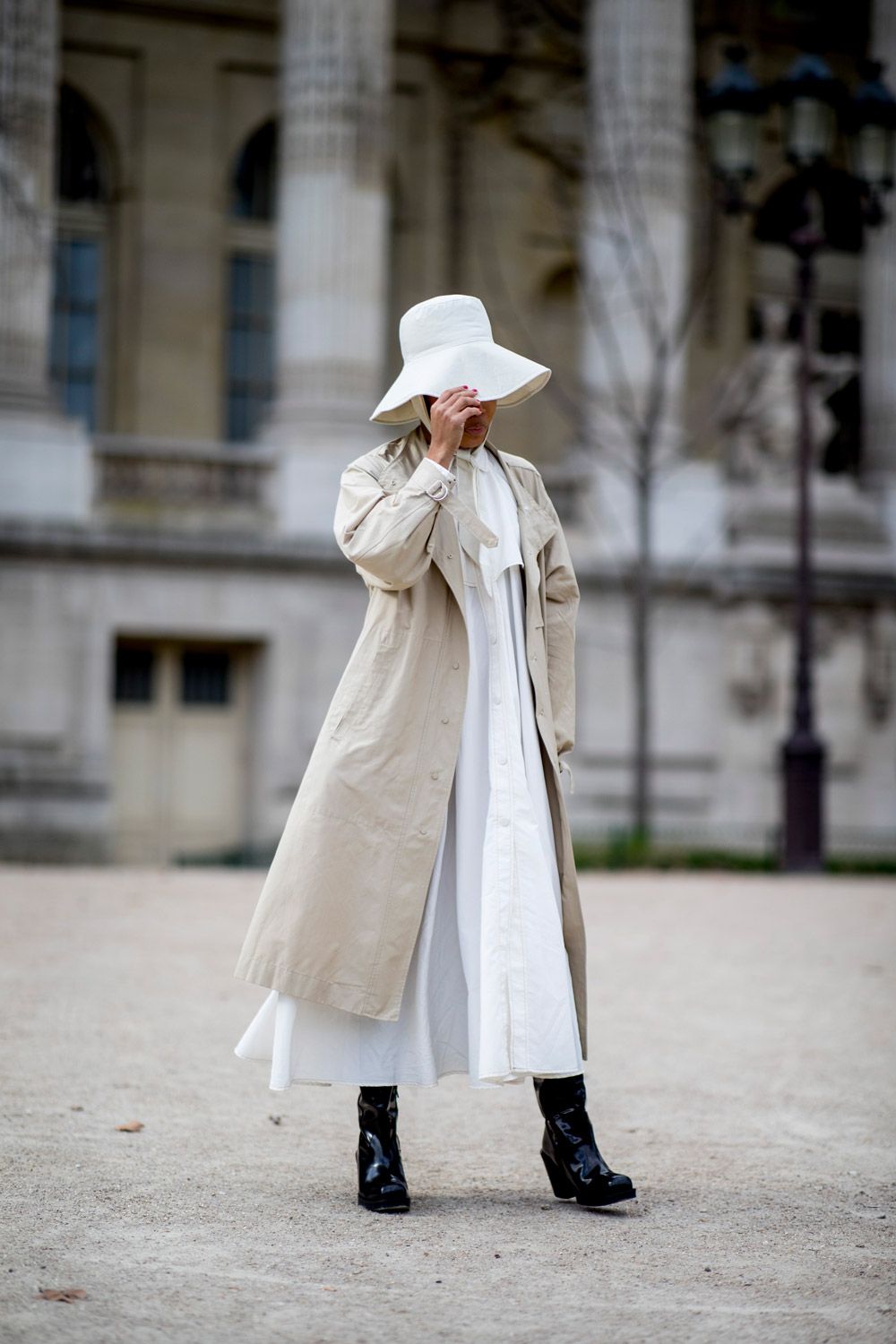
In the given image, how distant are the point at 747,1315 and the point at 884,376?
19756mm

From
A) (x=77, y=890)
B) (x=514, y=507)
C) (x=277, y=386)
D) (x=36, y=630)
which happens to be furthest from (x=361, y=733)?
(x=277, y=386)

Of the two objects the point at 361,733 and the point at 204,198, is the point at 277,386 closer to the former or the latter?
the point at 204,198

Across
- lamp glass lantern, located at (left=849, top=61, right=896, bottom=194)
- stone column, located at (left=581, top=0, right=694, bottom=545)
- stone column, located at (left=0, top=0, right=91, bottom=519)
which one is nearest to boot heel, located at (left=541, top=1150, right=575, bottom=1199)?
lamp glass lantern, located at (left=849, top=61, right=896, bottom=194)

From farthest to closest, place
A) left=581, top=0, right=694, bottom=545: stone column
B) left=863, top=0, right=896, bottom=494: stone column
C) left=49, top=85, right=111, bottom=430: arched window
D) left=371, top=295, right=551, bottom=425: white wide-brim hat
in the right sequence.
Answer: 1. left=49, top=85, right=111, bottom=430: arched window
2. left=863, top=0, right=896, bottom=494: stone column
3. left=581, top=0, right=694, bottom=545: stone column
4. left=371, top=295, right=551, bottom=425: white wide-brim hat

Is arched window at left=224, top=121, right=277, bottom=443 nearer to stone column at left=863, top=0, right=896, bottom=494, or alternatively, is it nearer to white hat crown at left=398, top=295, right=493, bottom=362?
stone column at left=863, top=0, right=896, bottom=494

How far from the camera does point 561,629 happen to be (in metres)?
5.32

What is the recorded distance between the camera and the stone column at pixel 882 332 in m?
22.4

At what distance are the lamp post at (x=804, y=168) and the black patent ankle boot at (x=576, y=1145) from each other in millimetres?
11298

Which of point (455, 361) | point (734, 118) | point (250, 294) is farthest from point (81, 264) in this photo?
point (455, 361)

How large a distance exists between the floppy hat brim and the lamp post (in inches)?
443

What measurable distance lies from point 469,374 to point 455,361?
5 centimetres

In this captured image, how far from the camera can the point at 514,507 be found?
5.32 metres

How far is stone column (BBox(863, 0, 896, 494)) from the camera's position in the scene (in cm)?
2242

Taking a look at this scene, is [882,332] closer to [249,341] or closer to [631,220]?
[631,220]
